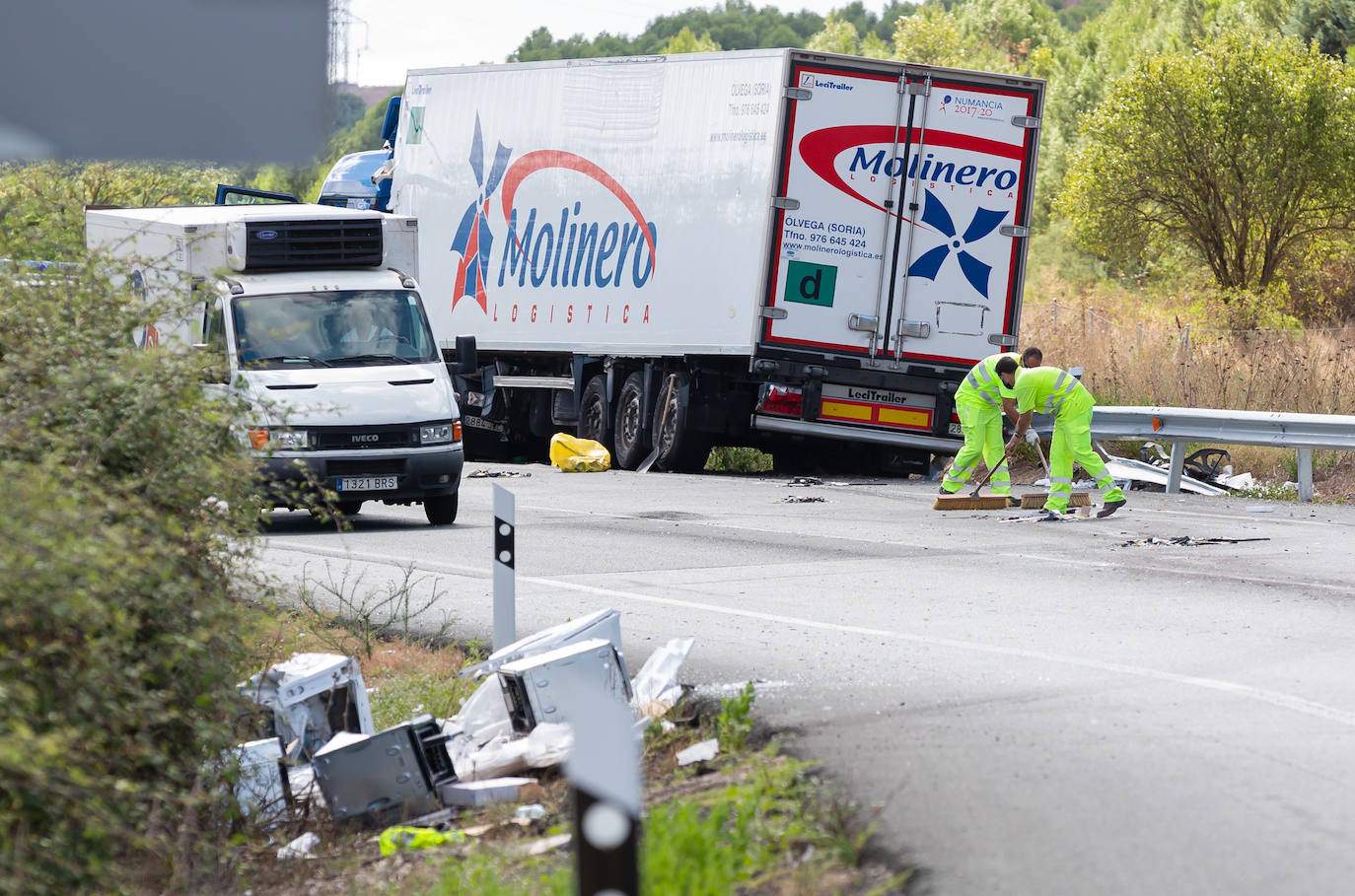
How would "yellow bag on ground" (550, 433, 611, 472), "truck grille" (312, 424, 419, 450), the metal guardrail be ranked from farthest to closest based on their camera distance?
"yellow bag on ground" (550, 433, 611, 472) < the metal guardrail < "truck grille" (312, 424, 419, 450)

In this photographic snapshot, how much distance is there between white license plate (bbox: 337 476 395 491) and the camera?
1315cm

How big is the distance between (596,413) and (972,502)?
7.01 meters

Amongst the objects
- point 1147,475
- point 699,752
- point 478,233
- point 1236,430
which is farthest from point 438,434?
point 478,233

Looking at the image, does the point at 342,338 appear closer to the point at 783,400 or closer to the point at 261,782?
the point at 783,400

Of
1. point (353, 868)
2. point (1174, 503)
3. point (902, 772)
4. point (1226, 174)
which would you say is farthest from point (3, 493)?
point (1226, 174)

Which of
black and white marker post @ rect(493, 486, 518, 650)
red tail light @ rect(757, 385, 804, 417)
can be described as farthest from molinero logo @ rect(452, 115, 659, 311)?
black and white marker post @ rect(493, 486, 518, 650)

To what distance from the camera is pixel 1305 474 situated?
605 inches

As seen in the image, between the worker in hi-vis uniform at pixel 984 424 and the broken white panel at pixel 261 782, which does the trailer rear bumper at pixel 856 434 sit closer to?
the worker in hi-vis uniform at pixel 984 424

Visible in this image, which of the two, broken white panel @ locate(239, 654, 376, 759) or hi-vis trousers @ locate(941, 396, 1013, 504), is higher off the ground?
hi-vis trousers @ locate(941, 396, 1013, 504)

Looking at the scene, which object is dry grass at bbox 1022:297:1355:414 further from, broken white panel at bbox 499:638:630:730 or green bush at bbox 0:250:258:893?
green bush at bbox 0:250:258:893

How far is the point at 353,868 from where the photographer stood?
17.0ft

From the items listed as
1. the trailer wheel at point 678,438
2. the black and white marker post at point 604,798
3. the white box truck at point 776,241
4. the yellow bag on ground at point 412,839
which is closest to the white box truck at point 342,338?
the white box truck at point 776,241

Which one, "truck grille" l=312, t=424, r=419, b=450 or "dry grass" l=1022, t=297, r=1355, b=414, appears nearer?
"truck grille" l=312, t=424, r=419, b=450

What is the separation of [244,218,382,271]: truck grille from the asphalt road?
7.55ft
